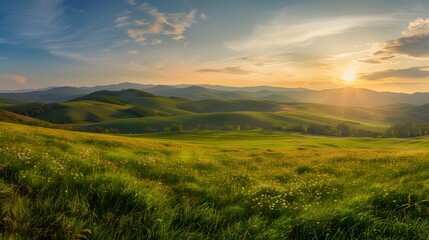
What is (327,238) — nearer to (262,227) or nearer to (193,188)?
(262,227)

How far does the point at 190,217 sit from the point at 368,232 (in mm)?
3462

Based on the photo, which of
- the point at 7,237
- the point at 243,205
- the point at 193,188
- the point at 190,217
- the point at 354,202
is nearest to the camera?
the point at 7,237

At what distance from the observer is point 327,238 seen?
5543mm

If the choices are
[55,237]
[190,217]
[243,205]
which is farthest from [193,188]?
[55,237]

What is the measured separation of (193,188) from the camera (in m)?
9.91

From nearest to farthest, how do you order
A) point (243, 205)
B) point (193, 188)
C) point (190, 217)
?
point (190, 217) < point (243, 205) < point (193, 188)

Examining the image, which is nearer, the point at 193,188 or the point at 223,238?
the point at 223,238

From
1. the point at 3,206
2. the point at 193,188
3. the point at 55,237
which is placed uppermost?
the point at 3,206

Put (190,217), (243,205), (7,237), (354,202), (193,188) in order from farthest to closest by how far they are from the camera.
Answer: (193,188) → (243,205) → (354,202) → (190,217) → (7,237)

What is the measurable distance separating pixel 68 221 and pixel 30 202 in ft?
3.92

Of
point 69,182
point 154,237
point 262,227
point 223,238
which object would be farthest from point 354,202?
point 69,182

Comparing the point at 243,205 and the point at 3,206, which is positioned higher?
the point at 3,206

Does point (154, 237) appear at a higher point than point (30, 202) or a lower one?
lower

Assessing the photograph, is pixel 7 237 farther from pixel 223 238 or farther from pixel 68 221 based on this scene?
pixel 223 238
